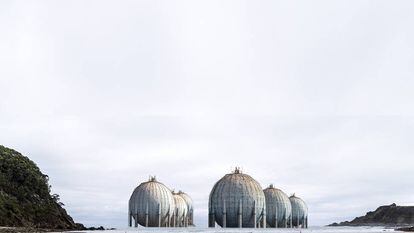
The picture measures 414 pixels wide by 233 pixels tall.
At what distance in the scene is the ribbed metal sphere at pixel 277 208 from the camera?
415 feet

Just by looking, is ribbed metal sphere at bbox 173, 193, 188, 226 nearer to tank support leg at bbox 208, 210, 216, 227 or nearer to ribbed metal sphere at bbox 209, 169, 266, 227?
tank support leg at bbox 208, 210, 216, 227

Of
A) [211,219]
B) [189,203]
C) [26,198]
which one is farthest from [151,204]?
[189,203]

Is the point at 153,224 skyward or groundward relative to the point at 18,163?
groundward

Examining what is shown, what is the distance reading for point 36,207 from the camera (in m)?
98.9

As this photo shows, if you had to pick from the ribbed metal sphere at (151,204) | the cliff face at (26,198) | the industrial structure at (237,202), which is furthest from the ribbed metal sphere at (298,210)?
the cliff face at (26,198)

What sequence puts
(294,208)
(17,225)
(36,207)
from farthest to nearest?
(294,208) → (36,207) → (17,225)

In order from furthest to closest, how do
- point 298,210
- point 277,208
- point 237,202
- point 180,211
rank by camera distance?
point 298,210 → point 180,211 → point 277,208 → point 237,202

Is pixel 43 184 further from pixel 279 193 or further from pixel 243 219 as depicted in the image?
pixel 279 193

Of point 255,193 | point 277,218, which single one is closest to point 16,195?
point 255,193

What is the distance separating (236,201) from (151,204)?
20.2 meters

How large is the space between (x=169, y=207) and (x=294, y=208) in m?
41.0

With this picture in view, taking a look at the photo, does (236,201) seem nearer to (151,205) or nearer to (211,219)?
(211,219)

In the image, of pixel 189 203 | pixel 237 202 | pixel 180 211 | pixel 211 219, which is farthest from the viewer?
pixel 189 203

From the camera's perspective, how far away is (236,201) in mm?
102688
